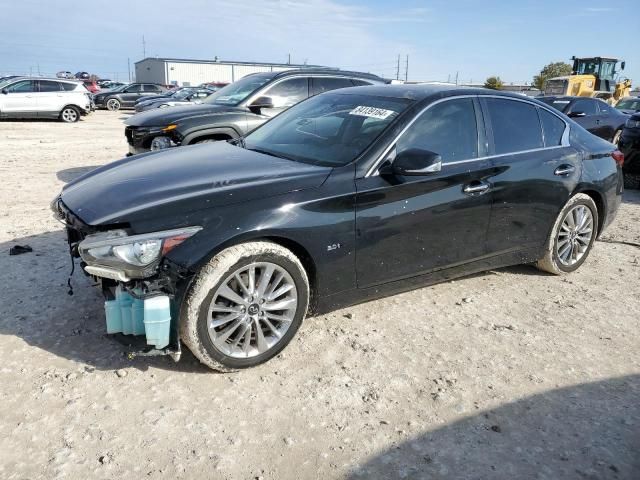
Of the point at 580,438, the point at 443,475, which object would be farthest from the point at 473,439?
the point at 580,438

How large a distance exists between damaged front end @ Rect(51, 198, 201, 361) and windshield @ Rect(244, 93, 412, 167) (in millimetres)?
1212

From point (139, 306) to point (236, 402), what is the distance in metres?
0.75

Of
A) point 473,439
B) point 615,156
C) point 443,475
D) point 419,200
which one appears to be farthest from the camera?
point 615,156

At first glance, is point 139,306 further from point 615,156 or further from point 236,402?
point 615,156

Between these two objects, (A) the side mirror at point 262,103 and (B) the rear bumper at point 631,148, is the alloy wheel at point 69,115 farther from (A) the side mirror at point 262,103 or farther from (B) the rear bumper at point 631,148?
(B) the rear bumper at point 631,148

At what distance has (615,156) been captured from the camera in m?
5.07

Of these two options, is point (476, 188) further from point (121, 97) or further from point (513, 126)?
point (121, 97)

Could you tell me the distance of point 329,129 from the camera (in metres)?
3.93

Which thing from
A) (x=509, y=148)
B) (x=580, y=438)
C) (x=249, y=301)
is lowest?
(x=580, y=438)

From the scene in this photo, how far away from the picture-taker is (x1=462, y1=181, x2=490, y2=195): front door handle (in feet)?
12.5

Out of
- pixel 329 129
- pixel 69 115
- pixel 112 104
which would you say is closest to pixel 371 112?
pixel 329 129

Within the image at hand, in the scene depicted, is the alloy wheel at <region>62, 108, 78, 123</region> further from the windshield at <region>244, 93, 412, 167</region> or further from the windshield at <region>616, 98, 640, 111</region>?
the windshield at <region>616, 98, 640, 111</region>

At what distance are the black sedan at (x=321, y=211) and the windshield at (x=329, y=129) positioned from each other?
0.02 metres

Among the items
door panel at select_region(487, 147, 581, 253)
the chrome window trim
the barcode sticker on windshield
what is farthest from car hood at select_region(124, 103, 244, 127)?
door panel at select_region(487, 147, 581, 253)
